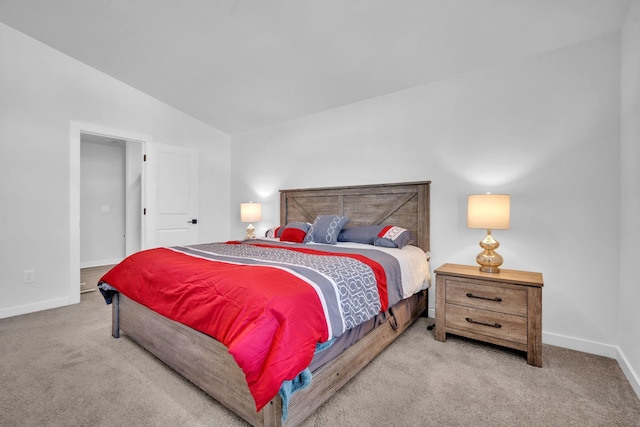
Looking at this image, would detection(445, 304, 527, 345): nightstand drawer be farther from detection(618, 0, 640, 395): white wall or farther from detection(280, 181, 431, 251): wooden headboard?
detection(280, 181, 431, 251): wooden headboard

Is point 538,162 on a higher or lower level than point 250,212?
higher

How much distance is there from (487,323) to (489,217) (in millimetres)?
810

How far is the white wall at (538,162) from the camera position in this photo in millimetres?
2242

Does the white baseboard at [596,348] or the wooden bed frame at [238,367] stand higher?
the wooden bed frame at [238,367]

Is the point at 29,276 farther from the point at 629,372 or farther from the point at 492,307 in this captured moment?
the point at 629,372

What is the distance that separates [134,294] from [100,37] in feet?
8.96

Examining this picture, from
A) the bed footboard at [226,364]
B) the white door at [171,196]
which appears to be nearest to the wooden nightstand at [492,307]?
the bed footboard at [226,364]

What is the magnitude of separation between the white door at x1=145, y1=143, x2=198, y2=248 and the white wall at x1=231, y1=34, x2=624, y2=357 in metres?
2.84

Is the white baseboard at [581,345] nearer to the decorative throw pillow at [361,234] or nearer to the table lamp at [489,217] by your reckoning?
the table lamp at [489,217]

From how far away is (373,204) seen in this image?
339 centimetres

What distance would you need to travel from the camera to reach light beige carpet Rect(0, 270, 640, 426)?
1.50 metres

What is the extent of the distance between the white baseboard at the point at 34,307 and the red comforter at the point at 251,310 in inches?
85.9

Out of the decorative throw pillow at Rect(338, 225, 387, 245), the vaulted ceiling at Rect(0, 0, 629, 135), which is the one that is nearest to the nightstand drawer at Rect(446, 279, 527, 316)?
the decorative throw pillow at Rect(338, 225, 387, 245)

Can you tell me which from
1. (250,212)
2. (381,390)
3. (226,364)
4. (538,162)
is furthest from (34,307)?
(538,162)
